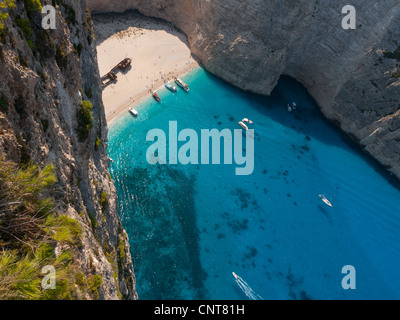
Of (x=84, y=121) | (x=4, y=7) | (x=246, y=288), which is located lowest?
(x=246, y=288)

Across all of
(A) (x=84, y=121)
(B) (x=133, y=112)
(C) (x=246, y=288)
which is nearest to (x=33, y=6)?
(A) (x=84, y=121)

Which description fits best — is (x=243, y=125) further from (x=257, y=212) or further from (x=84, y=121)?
(x=84, y=121)

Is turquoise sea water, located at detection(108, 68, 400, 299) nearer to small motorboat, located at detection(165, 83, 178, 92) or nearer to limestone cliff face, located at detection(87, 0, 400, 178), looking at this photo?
small motorboat, located at detection(165, 83, 178, 92)

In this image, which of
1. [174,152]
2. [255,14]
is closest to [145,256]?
[174,152]

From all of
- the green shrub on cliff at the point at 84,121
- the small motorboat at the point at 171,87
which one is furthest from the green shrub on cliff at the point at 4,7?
the small motorboat at the point at 171,87

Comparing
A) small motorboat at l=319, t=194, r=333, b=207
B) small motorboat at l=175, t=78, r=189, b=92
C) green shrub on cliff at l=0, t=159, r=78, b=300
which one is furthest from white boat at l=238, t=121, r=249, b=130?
green shrub on cliff at l=0, t=159, r=78, b=300
